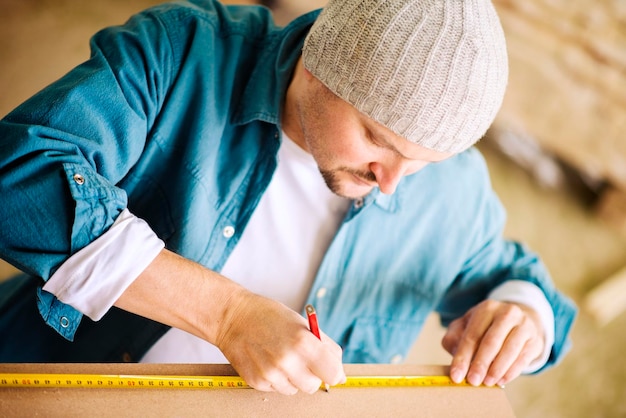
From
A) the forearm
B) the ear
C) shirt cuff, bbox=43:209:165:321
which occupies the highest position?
the ear

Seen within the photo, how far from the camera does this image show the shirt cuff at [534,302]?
4.45 feet

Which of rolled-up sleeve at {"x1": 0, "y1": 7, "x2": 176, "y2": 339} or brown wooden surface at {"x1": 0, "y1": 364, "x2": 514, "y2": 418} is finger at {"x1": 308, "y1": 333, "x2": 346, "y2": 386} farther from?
rolled-up sleeve at {"x1": 0, "y1": 7, "x2": 176, "y2": 339}

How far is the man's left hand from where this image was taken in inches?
47.4

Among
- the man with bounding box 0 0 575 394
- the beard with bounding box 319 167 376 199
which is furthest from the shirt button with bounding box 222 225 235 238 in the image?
the beard with bounding box 319 167 376 199

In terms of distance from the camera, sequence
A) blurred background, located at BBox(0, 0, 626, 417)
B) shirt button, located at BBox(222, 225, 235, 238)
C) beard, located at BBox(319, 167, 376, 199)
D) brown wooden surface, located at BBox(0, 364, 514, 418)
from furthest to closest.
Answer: blurred background, located at BBox(0, 0, 626, 417), shirt button, located at BBox(222, 225, 235, 238), beard, located at BBox(319, 167, 376, 199), brown wooden surface, located at BBox(0, 364, 514, 418)

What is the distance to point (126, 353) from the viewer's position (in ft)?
4.55

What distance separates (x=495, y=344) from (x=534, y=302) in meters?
0.21

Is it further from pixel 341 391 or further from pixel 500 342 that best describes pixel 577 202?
pixel 341 391

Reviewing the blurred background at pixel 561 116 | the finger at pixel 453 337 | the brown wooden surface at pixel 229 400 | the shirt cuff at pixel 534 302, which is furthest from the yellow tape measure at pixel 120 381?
the blurred background at pixel 561 116

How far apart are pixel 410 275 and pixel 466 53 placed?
26.6 inches

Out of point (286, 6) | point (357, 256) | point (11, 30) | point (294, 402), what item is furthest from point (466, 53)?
point (11, 30)

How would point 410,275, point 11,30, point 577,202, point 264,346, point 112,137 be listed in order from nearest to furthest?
point 264,346
point 112,137
point 410,275
point 11,30
point 577,202

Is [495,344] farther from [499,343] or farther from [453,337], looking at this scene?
[453,337]

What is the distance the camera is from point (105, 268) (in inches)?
37.4
